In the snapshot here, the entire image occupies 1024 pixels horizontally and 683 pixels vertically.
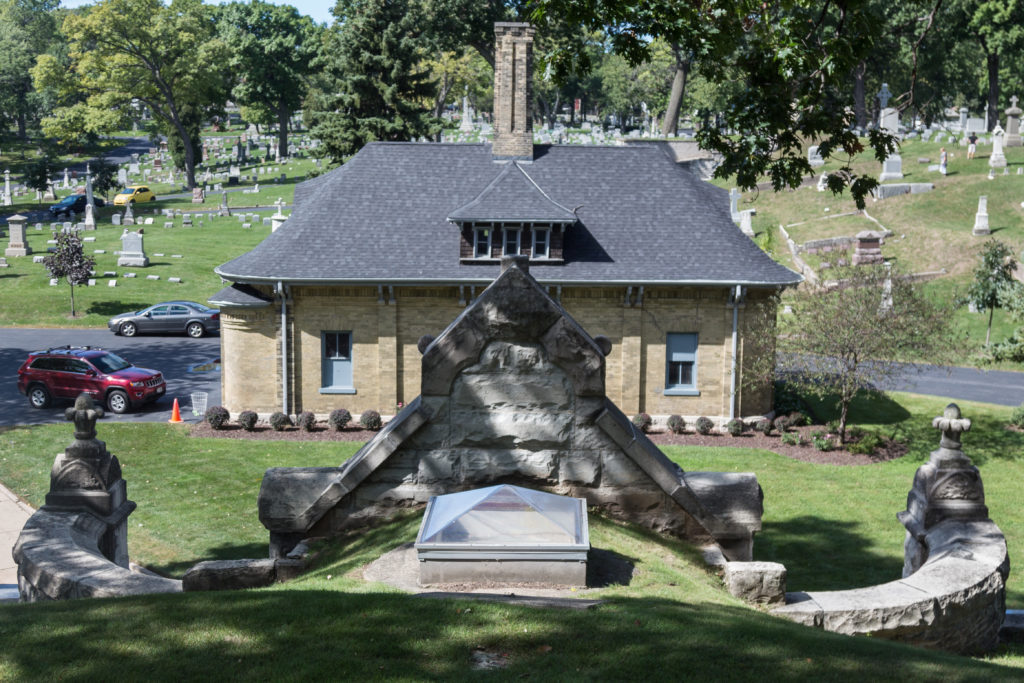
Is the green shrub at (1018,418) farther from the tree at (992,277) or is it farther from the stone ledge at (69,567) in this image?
the stone ledge at (69,567)

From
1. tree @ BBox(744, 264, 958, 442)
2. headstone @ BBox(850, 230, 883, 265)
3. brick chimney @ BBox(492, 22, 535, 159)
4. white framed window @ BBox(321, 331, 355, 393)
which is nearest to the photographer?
tree @ BBox(744, 264, 958, 442)

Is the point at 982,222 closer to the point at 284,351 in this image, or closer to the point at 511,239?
the point at 511,239

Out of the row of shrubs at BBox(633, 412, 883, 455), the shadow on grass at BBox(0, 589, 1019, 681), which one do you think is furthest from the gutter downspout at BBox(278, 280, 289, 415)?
the shadow on grass at BBox(0, 589, 1019, 681)

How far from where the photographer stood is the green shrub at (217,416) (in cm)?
2800

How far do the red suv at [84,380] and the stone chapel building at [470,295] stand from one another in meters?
2.73

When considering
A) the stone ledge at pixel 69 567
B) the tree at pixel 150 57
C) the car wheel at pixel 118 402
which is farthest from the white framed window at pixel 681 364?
the tree at pixel 150 57

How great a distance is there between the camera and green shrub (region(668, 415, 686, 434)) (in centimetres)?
2856

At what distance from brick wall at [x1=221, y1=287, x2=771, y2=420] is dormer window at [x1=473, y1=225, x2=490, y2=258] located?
1.05 metres

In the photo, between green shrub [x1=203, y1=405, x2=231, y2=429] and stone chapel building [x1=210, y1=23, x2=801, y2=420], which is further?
stone chapel building [x1=210, y1=23, x2=801, y2=420]

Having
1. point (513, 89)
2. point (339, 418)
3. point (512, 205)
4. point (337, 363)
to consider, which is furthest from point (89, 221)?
point (512, 205)

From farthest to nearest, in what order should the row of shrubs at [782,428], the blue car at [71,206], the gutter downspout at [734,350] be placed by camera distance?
the blue car at [71,206] < the gutter downspout at [734,350] < the row of shrubs at [782,428]

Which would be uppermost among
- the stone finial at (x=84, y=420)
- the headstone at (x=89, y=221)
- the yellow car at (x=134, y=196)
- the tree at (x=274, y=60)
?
the tree at (x=274, y=60)

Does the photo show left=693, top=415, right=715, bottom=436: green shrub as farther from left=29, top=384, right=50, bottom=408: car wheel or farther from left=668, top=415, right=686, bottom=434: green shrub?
left=29, top=384, right=50, bottom=408: car wheel

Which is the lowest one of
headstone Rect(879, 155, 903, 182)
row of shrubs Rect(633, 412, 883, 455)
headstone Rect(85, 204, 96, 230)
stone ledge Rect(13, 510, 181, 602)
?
row of shrubs Rect(633, 412, 883, 455)
